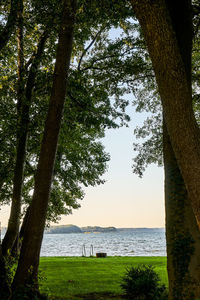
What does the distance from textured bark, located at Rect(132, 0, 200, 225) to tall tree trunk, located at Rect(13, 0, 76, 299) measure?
3.24m

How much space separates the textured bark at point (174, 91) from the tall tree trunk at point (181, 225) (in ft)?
9.02

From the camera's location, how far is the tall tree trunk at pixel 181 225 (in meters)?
6.84

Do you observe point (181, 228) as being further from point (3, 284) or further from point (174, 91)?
point (3, 284)

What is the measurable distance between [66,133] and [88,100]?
3428mm

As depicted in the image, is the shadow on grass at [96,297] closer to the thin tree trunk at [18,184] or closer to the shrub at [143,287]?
the shrub at [143,287]

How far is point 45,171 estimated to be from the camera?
7.73 meters

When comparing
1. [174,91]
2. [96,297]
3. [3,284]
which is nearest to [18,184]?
[3,284]

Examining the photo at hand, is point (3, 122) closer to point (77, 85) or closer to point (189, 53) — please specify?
point (77, 85)

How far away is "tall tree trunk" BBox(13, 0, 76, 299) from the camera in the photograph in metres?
7.19

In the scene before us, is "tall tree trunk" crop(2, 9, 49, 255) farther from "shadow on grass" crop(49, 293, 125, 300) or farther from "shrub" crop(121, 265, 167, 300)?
"shrub" crop(121, 265, 167, 300)

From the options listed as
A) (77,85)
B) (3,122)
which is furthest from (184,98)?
(3,122)

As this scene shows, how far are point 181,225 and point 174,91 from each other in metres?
3.94

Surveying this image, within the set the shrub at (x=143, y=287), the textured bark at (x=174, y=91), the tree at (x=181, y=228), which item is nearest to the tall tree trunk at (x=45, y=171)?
the tree at (x=181, y=228)

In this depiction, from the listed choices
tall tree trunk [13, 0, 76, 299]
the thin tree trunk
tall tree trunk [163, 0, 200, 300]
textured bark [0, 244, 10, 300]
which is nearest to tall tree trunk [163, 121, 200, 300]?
tall tree trunk [163, 0, 200, 300]
